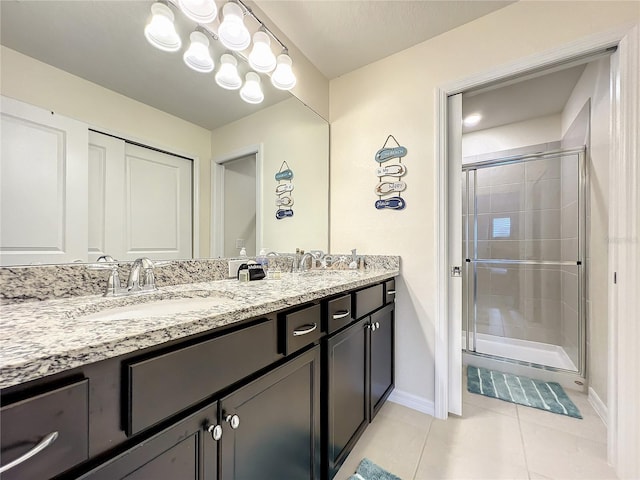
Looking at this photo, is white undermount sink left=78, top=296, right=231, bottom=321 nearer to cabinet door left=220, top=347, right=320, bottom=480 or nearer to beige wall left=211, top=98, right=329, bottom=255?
Answer: cabinet door left=220, top=347, right=320, bottom=480

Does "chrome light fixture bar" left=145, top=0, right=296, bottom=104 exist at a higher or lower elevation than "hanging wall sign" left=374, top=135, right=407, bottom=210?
higher

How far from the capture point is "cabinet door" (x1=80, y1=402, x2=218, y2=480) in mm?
464

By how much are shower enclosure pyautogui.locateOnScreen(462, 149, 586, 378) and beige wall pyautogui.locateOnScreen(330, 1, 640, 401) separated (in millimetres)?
1154

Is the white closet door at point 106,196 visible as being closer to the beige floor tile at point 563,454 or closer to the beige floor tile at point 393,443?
the beige floor tile at point 393,443

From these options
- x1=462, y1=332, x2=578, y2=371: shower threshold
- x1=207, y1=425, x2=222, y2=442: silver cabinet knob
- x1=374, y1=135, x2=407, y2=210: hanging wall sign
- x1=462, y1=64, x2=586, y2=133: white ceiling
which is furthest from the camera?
x1=462, y1=332, x2=578, y2=371: shower threshold

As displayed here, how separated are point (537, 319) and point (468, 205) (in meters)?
1.30

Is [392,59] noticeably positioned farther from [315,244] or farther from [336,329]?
[336,329]

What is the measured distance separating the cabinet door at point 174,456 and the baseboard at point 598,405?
219cm

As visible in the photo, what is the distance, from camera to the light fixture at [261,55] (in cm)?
143

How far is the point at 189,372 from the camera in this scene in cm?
56

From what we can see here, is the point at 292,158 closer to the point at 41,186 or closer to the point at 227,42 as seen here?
the point at 227,42

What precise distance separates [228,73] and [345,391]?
1691mm

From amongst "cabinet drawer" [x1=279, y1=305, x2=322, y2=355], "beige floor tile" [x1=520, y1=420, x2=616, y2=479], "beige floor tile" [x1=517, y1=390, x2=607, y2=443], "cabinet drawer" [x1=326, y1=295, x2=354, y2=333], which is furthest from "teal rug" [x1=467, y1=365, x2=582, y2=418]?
"cabinet drawer" [x1=279, y1=305, x2=322, y2=355]

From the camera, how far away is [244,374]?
69cm
